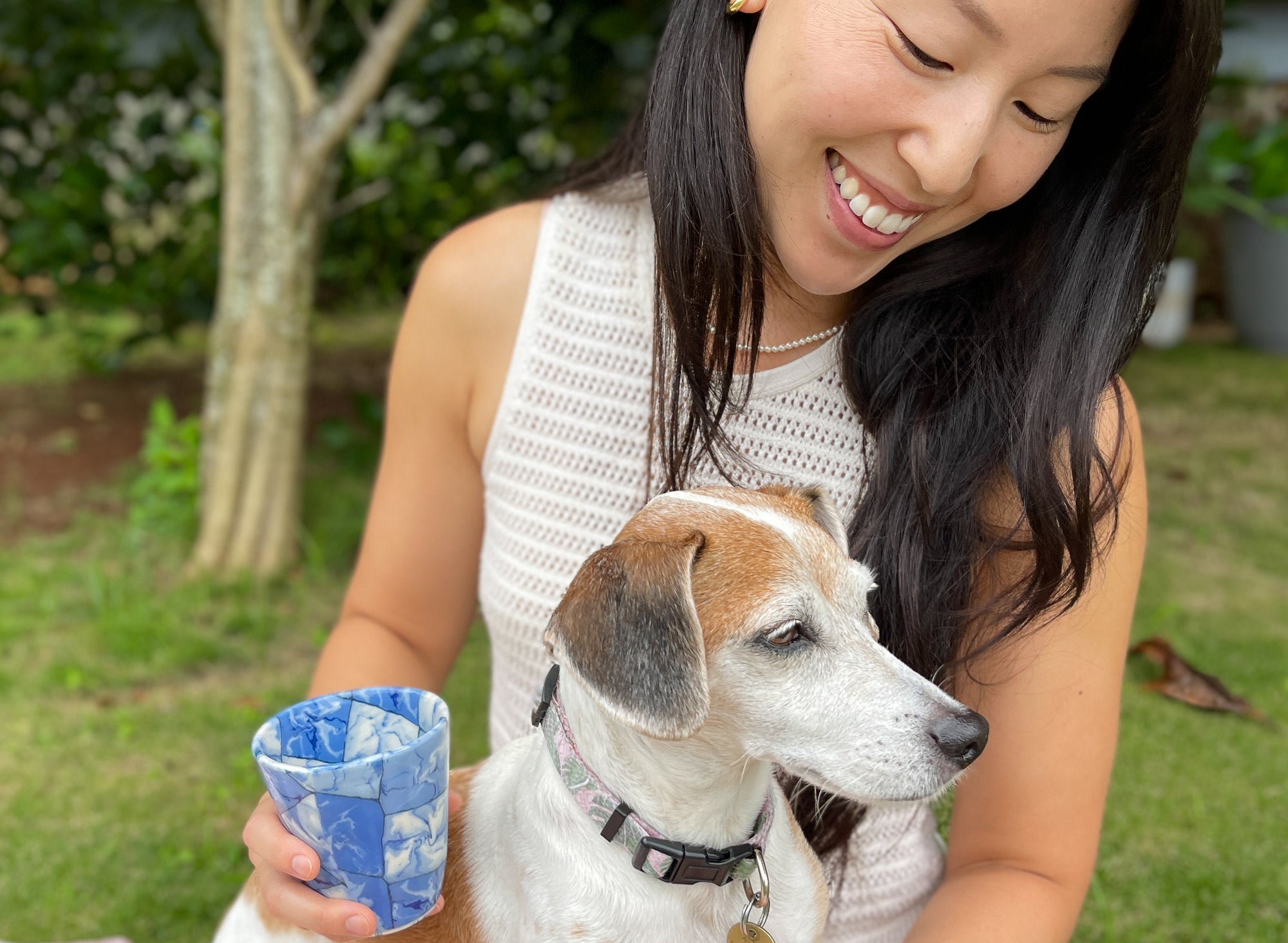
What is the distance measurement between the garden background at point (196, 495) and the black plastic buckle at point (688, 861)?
1524 mm

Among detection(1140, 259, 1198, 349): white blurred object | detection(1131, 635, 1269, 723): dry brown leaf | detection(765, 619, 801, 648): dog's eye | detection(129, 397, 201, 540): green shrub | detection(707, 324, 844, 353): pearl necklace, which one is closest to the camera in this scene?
detection(765, 619, 801, 648): dog's eye

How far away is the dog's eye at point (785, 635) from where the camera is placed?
1.48 m

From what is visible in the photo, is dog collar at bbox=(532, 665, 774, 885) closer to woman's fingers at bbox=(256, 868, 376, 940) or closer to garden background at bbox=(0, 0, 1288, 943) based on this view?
woman's fingers at bbox=(256, 868, 376, 940)

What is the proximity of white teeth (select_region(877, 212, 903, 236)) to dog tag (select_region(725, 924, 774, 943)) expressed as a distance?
0.91 m

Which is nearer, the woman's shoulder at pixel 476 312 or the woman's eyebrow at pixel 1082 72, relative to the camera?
the woman's eyebrow at pixel 1082 72

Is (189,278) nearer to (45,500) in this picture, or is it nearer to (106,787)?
(45,500)

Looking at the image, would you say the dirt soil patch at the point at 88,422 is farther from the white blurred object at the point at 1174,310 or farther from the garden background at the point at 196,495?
the white blurred object at the point at 1174,310

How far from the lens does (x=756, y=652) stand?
1484 millimetres

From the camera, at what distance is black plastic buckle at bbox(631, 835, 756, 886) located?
4.67 feet

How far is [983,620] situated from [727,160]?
78 centimetres

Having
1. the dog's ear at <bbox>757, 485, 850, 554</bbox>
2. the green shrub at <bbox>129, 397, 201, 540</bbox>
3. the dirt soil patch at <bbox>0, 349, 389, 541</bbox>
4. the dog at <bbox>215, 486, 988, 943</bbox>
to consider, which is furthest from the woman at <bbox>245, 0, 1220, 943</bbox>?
the dirt soil patch at <bbox>0, 349, 389, 541</bbox>

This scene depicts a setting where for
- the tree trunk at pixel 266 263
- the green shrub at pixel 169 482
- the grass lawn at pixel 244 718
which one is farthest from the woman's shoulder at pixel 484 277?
the green shrub at pixel 169 482

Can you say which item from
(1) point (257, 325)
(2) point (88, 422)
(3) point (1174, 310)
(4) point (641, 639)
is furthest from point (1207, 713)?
(2) point (88, 422)

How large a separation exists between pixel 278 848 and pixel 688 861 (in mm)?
487
